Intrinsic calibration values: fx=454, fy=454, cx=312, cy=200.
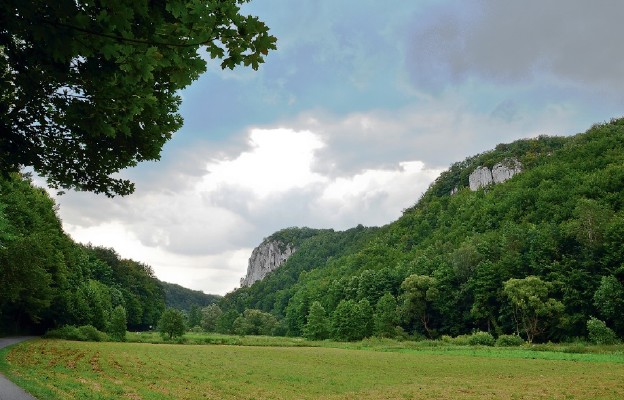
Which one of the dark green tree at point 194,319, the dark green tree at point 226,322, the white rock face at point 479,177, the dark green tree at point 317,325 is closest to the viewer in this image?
the dark green tree at point 317,325

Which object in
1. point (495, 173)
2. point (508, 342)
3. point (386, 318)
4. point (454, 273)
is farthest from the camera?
point (495, 173)

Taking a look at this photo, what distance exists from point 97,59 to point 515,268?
80643 millimetres

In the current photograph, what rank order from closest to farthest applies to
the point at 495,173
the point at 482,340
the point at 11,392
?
1. the point at 11,392
2. the point at 482,340
3. the point at 495,173

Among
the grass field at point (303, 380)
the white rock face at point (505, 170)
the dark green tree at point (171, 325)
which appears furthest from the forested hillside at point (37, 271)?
the white rock face at point (505, 170)

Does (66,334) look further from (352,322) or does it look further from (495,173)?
(495,173)

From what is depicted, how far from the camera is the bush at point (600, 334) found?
52.4 m

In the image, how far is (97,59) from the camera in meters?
4.66

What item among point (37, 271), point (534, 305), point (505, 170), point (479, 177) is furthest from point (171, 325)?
point (479, 177)

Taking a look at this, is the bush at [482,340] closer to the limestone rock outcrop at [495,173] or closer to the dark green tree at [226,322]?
the dark green tree at [226,322]

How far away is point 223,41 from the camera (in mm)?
4305

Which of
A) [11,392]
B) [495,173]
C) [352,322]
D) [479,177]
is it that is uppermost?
[479,177]

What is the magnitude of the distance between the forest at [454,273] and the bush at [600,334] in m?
0.15

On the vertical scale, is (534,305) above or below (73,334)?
above

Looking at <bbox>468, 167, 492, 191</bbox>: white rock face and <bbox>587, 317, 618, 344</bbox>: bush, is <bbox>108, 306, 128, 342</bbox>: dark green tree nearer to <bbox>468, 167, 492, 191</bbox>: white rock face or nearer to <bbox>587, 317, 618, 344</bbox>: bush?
<bbox>587, 317, 618, 344</bbox>: bush
